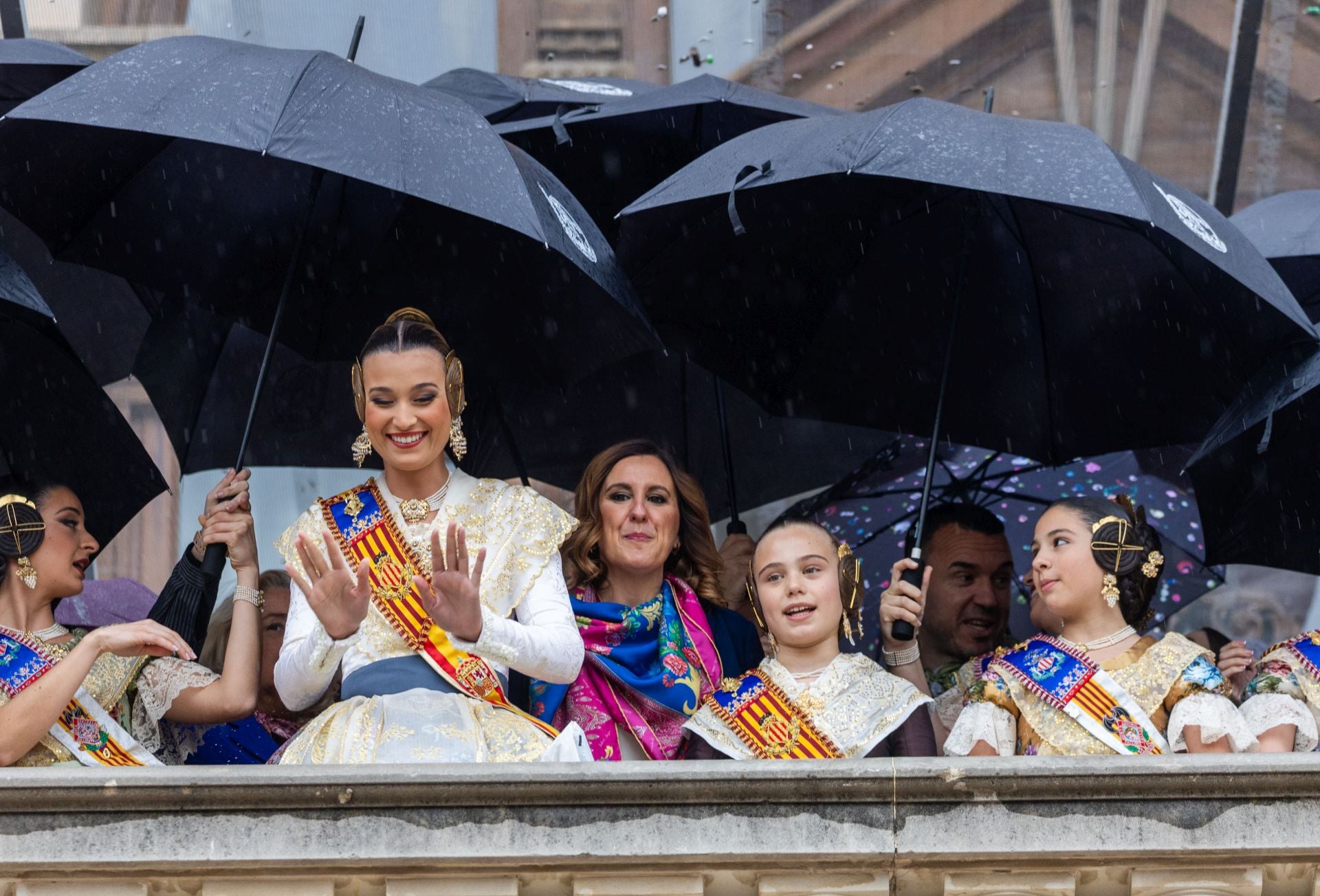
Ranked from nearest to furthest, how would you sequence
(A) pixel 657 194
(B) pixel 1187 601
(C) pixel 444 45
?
(A) pixel 657 194, (B) pixel 1187 601, (C) pixel 444 45

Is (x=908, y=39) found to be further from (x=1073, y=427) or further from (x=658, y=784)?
(x=658, y=784)

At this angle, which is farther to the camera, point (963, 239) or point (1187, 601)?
point (1187, 601)

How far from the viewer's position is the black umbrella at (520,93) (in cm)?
748

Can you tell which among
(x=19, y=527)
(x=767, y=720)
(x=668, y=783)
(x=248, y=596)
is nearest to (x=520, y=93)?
(x=248, y=596)

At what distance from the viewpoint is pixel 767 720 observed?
496 cm

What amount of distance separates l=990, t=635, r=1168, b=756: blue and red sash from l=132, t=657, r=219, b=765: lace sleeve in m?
2.11

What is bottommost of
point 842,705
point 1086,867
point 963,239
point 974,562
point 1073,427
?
point 1086,867

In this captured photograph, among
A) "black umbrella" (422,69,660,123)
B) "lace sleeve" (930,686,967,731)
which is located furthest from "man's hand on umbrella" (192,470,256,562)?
"black umbrella" (422,69,660,123)

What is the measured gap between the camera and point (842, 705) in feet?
16.3

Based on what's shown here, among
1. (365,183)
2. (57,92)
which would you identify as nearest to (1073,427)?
(365,183)

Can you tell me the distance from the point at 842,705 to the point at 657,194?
60.0 inches

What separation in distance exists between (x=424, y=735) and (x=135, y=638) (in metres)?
0.72

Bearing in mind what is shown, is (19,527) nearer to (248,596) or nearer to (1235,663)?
(248,596)

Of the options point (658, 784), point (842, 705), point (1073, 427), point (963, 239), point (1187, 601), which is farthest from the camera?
point (1187, 601)
